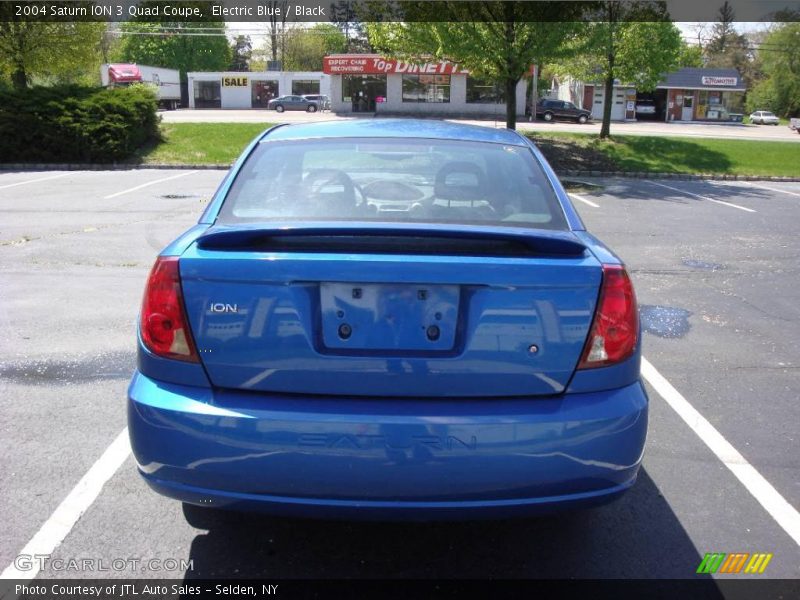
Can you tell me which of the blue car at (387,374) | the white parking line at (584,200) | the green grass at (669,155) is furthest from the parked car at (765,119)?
the blue car at (387,374)

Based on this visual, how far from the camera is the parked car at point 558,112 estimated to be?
5100 cm

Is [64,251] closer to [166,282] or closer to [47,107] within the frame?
[166,282]

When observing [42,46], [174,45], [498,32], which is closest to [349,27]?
[174,45]

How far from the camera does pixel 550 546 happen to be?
9.98 ft

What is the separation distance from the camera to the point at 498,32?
1866cm

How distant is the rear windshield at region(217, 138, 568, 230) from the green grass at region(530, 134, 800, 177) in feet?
61.3

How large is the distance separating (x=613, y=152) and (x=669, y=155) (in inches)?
84.5

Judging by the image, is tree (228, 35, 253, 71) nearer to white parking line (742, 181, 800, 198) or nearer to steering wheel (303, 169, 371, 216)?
white parking line (742, 181, 800, 198)

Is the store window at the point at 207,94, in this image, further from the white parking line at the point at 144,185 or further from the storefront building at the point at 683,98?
the white parking line at the point at 144,185

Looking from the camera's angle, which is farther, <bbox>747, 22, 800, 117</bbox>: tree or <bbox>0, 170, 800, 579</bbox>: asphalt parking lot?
<bbox>747, 22, 800, 117</bbox>: tree

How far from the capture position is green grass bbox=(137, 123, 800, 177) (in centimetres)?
2222

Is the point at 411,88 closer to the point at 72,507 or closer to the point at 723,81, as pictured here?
the point at 723,81

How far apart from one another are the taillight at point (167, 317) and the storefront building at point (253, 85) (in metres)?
66.3

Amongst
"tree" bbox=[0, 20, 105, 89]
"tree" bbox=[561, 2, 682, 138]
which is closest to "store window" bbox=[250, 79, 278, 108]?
"tree" bbox=[0, 20, 105, 89]
